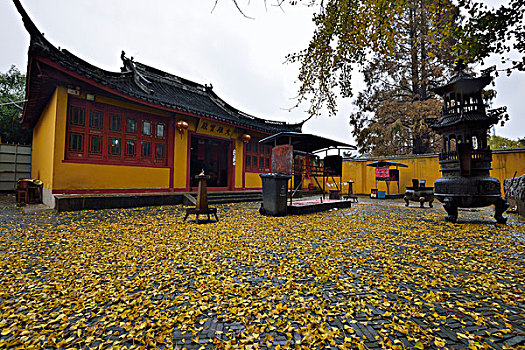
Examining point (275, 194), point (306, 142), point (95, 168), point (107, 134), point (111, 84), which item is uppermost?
point (111, 84)

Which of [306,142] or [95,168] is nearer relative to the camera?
[95,168]

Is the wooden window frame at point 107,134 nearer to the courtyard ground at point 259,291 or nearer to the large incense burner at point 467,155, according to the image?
the courtyard ground at point 259,291

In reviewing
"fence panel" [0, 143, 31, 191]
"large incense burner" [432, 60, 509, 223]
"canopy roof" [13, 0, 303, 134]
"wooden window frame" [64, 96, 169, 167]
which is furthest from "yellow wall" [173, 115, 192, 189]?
"fence panel" [0, 143, 31, 191]

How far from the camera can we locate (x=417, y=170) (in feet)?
46.0

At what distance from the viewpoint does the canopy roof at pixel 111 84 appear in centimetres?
619

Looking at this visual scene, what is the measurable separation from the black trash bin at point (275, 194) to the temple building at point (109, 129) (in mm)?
4748

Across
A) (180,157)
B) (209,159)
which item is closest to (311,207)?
(180,157)

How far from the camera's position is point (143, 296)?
81.7 inches

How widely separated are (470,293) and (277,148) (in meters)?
5.90

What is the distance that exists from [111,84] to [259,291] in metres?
8.14

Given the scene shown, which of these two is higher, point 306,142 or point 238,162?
point 306,142

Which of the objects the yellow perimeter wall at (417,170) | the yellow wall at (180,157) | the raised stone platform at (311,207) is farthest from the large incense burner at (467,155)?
the yellow wall at (180,157)

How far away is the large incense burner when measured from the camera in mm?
5273

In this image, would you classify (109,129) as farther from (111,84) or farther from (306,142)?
(306,142)
